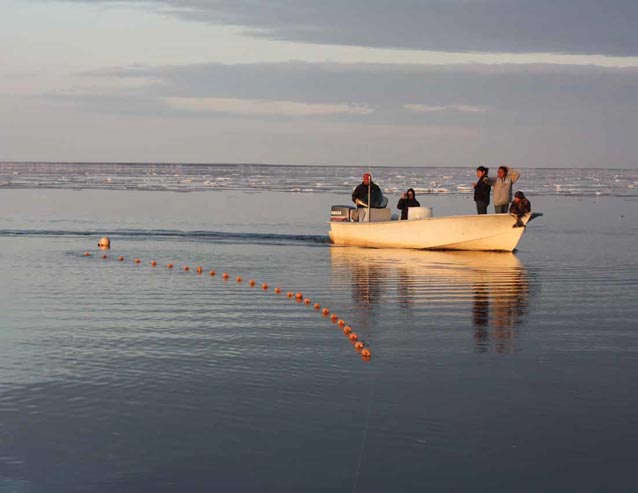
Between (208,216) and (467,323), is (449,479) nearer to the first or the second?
(467,323)

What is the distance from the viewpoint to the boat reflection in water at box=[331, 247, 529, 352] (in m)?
15.9

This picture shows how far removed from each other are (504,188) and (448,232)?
5.80 ft

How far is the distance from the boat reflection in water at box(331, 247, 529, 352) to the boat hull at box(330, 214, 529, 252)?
10.5 inches

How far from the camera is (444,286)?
20391 millimetres

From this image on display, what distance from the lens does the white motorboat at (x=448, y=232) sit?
27734mm

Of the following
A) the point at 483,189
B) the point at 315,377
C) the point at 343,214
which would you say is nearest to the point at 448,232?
the point at 483,189

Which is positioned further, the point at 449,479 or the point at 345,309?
the point at 345,309

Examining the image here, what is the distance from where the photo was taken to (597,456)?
29.2 feet

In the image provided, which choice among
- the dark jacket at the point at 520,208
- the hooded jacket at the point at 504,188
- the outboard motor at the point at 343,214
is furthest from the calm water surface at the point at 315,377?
the outboard motor at the point at 343,214

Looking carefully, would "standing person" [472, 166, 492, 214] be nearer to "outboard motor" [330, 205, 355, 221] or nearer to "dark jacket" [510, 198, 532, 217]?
"dark jacket" [510, 198, 532, 217]

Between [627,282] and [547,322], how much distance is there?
6053 millimetres

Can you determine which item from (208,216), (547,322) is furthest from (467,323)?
(208,216)

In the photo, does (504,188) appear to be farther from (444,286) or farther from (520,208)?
(444,286)

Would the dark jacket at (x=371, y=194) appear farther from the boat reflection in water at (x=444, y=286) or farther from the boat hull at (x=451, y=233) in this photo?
the boat reflection in water at (x=444, y=286)
